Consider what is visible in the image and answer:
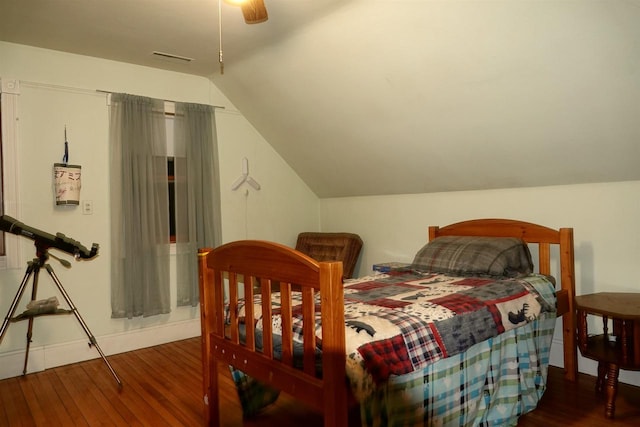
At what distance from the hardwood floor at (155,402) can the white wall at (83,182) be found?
26cm

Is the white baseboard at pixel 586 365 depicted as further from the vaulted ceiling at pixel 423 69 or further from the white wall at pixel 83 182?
the white wall at pixel 83 182

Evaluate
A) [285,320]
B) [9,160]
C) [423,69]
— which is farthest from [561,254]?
[9,160]

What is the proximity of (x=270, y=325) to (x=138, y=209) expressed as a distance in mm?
2278

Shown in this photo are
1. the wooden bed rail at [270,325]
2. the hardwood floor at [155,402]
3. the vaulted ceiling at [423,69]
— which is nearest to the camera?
the wooden bed rail at [270,325]

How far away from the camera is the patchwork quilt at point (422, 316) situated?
1.65 metres

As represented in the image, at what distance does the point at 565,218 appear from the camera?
2.97 meters

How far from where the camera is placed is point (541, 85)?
244cm

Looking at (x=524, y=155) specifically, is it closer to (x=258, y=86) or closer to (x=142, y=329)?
(x=258, y=86)

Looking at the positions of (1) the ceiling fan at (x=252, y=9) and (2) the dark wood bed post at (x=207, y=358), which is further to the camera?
(2) the dark wood bed post at (x=207, y=358)

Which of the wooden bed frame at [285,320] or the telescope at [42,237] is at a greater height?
the telescope at [42,237]

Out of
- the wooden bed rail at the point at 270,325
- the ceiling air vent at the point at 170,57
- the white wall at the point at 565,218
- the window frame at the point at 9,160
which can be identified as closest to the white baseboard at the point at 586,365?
the white wall at the point at 565,218

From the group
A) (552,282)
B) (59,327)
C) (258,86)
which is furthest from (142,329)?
(552,282)

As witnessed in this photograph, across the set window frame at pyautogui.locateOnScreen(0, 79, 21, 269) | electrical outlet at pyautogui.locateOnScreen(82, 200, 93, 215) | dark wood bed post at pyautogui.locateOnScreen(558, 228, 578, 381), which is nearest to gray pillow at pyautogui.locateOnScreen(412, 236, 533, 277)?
dark wood bed post at pyautogui.locateOnScreen(558, 228, 578, 381)

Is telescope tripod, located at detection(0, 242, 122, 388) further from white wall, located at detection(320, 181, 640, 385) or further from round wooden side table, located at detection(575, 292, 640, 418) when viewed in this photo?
round wooden side table, located at detection(575, 292, 640, 418)
